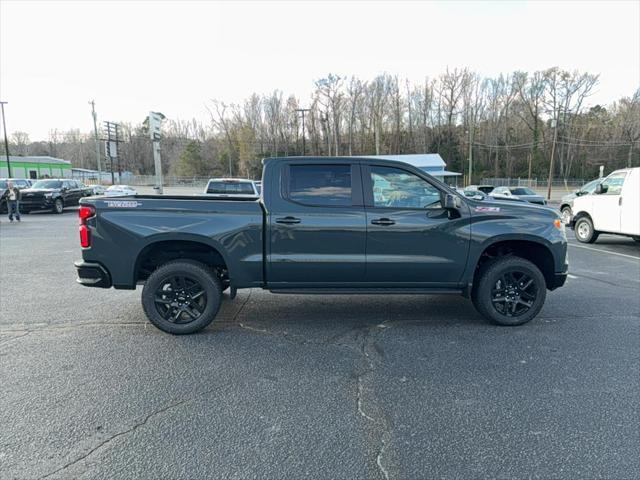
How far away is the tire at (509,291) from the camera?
4746 mm

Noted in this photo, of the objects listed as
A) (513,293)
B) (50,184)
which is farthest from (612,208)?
(50,184)

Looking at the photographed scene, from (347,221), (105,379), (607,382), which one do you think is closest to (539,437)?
(607,382)

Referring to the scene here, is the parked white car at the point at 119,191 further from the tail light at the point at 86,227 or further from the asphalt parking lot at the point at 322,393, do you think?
the asphalt parking lot at the point at 322,393

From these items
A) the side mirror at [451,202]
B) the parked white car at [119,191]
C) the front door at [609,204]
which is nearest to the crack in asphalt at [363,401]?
the side mirror at [451,202]

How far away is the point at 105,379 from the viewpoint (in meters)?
3.54

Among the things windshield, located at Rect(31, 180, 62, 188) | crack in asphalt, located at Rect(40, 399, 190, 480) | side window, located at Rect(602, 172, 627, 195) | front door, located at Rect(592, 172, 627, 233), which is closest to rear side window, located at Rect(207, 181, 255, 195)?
front door, located at Rect(592, 172, 627, 233)

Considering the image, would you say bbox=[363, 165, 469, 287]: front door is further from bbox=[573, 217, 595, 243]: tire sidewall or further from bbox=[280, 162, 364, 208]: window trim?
bbox=[573, 217, 595, 243]: tire sidewall

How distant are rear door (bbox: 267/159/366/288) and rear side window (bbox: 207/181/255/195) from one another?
31.7 ft

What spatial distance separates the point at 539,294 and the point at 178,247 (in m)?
4.25

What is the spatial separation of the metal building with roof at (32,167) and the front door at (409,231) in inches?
2657

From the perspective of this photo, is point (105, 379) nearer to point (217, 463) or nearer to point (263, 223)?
point (217, 463)

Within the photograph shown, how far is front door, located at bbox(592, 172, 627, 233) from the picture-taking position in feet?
33.2

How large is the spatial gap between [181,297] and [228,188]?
9.98 metres

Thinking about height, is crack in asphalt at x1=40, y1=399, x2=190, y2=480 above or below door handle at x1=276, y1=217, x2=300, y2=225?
below
